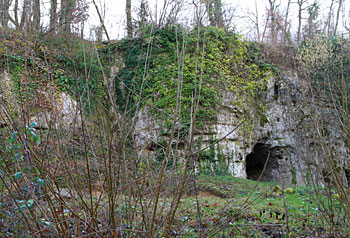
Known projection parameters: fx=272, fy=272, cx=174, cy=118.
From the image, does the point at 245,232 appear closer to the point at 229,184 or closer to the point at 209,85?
the point at 229,184

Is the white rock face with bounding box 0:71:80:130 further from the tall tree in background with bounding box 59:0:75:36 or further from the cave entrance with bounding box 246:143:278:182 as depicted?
the cave entrance with bounding box 246:143:278:182

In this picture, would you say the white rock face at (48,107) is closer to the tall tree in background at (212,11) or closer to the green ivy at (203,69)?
the tall tree in background at (212,11)

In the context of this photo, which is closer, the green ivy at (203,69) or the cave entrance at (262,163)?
the green ivy at (203,69)

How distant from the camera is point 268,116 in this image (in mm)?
10406

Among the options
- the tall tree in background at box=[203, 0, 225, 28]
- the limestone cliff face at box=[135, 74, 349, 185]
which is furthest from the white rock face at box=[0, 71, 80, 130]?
the limestone cliff face at box=[135, 74, 349, 185]

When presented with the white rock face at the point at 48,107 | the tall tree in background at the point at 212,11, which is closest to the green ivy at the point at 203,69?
the tall tree in background at the point at 212,11

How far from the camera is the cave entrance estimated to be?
10.7 m

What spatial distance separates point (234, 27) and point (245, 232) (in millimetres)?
8564

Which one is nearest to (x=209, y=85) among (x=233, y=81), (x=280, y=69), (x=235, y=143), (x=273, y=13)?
(x=233, y=81)

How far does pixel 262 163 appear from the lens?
1161 cm

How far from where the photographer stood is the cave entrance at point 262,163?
10660 mm

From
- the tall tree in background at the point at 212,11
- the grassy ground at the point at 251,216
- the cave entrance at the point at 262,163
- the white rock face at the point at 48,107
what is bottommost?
the cave entrance at the point at 262,163

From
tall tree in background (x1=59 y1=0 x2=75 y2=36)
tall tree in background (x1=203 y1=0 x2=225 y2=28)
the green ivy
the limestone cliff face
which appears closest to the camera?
tall tree in background (x1=203 y1=0 x2=225 y2=28)

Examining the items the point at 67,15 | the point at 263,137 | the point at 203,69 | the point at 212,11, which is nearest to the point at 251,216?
the point at 212,11
